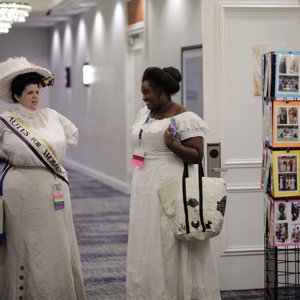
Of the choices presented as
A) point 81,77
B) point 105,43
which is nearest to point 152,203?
point 105,43

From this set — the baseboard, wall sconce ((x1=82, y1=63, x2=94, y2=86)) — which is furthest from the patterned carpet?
wall sconce ((x1=82, y1=63, x2=94, y2=86))

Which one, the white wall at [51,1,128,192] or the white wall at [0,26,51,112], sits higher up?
the white wall at [0,26,51,112]

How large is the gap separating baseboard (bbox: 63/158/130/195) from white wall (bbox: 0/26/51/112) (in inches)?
120

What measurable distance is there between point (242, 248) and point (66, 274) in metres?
1.41

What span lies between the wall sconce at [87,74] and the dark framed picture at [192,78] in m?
5.61

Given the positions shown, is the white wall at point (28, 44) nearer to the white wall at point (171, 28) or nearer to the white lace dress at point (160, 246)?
the white wall at point (171, 28)

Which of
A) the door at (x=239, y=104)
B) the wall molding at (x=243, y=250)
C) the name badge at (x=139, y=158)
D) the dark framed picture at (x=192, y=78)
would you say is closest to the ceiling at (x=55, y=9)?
the dark framed picture at (x=192, y=78)

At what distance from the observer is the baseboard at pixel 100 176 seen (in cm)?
1166

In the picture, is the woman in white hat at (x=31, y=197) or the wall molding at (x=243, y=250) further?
the wall molding at (x=243, y=250)

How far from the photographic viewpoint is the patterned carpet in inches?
224

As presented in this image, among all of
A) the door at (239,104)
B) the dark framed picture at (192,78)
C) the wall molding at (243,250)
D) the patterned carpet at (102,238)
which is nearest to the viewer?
the door at (239,104)

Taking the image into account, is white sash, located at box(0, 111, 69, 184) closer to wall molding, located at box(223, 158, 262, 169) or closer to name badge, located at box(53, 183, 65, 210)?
name badge, located at box(53, 183, 65, 210)

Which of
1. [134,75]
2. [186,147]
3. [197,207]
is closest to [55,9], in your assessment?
[134,75]

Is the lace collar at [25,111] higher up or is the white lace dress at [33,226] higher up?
the lace collar at [25,111]
